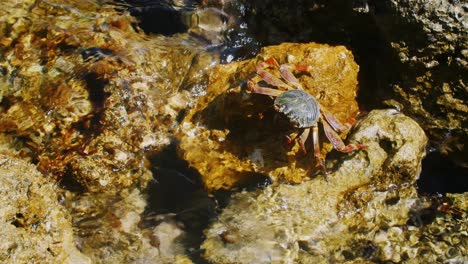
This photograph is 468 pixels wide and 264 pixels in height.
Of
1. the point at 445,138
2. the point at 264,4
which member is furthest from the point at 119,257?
the point at 445,138

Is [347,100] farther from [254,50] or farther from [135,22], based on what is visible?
[135,22]

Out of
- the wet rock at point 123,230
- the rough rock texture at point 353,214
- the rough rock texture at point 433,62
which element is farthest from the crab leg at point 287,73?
the wet rock at point 123,230

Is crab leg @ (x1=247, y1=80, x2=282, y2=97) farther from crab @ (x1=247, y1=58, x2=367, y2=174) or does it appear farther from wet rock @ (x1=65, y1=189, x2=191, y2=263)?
wet rock @ (x1=65, y1=189, x2=191, y2=263)

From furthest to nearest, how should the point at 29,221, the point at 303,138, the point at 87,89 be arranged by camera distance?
the point at 87,89 < the point at 303,138 < the point at 29,221

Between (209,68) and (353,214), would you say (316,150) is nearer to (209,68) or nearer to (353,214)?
(353,214)

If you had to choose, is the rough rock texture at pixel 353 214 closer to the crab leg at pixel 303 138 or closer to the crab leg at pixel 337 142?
the crab leg at pixel 337 142

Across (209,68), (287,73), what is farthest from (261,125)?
(209,68)
